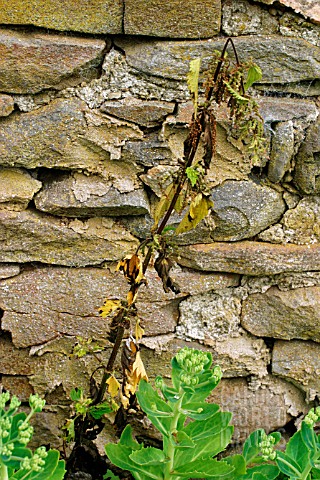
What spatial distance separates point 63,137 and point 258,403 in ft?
3.97

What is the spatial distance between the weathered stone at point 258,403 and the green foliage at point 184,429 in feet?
1.94

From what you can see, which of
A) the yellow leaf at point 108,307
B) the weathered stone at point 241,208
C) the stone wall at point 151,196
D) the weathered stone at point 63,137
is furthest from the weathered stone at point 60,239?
the yellow leaf at point 108,307

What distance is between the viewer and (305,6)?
193 centimetres

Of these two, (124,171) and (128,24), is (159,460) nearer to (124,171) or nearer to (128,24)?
(124,171)

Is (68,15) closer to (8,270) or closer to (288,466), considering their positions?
(8,270)

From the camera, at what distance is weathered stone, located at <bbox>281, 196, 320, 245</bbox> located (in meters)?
2.14

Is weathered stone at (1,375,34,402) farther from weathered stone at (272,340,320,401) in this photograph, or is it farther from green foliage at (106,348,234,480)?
weathered stone at (272,340,320,401)

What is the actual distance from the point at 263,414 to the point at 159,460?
2.75 ft

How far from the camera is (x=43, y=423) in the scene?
221 centimetres

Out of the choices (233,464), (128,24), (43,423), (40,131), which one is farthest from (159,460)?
(128,24)

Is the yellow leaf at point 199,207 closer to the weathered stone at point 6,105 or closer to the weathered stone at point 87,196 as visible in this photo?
the weathered stone at point 87,196

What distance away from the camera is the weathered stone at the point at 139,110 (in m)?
1.95

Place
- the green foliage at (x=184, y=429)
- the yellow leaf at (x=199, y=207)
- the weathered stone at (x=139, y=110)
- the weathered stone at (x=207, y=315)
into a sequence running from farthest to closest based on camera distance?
the weathered stone at (x=207, y=315)
the weathered stone at (x=139, y=110)
the yellow leaf at (x=199, y=207)
the green foliage at (x=184, y=429)

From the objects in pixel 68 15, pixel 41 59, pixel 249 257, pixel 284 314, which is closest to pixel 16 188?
pixel 41 59
